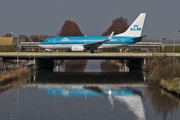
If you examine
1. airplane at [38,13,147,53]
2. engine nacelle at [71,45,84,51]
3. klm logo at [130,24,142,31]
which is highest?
klm logo at [130,24,142,31]

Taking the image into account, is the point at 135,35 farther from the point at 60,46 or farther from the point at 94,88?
the point at 94,88

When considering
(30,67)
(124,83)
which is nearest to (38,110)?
(124,83)

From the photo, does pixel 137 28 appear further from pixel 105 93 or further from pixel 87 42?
pixel 105 93

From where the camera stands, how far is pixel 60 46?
3693 inches

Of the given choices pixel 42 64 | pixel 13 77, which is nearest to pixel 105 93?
pixel 13 77

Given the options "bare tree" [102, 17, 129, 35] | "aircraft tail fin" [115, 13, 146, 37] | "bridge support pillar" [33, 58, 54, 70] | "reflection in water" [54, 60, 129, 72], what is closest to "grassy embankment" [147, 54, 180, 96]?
"aircraft tail fin" [115, 13, 146, 37]

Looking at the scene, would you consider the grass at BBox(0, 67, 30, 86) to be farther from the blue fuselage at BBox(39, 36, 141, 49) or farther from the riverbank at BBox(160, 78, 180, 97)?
the riverbank at BBox(160, 78, 180, 97)

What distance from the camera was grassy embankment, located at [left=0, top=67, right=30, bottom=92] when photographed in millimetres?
60875

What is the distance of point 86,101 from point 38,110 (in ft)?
25.2

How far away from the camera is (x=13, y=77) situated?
225 ft

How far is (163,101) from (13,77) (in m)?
30.2

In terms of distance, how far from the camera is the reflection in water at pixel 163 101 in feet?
135

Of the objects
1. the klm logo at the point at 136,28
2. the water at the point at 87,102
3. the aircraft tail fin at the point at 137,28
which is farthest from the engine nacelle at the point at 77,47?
the water at the point at 87,102

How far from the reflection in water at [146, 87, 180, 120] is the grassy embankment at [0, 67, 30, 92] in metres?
20.7
